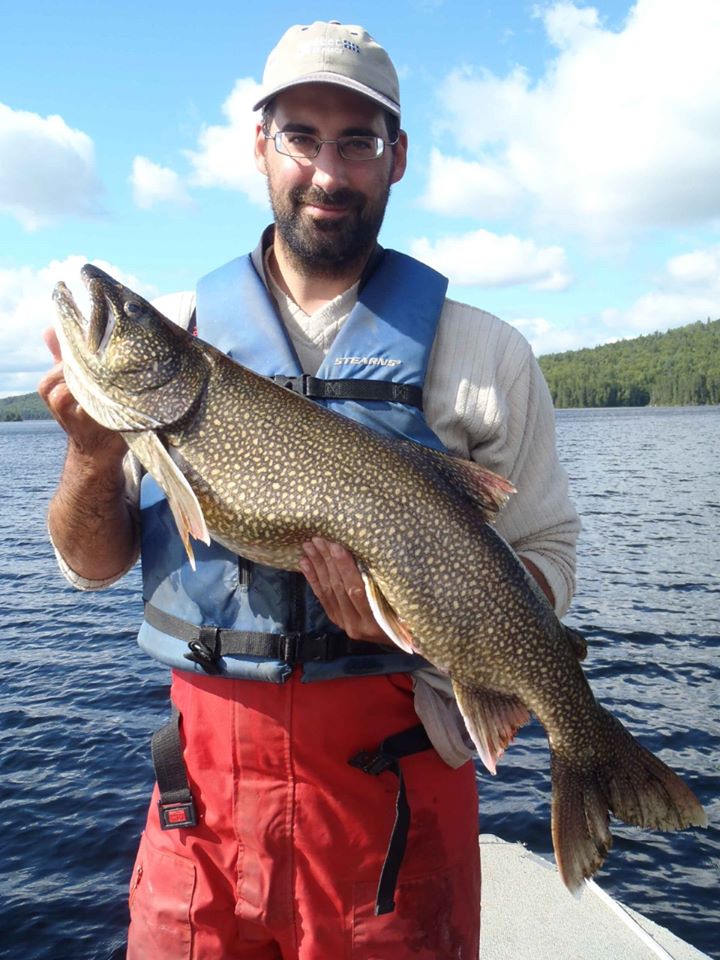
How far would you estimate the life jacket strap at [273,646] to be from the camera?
11.1 feet

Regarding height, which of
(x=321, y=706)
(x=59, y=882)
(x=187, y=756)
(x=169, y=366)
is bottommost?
(x=59, y=882)

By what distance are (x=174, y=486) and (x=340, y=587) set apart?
2.46 ft

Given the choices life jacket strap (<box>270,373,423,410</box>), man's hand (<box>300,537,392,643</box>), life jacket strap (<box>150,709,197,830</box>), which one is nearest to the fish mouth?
life jacket strap (<box>270,373,423,410</box>)

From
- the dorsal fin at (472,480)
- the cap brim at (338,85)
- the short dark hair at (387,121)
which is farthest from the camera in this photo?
the short dark hair at (387,121)

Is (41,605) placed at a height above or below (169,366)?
below

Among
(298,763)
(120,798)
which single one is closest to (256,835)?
(298,763)

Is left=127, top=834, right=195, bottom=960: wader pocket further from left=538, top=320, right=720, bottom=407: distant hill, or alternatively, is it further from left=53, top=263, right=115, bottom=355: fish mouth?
left=538, top=320, right=720, bottom=407: distant hill

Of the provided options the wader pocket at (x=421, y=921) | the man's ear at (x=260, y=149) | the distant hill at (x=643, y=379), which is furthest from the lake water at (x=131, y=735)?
the distant hill at (x=643, y=379)

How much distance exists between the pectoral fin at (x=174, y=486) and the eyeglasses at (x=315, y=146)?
1377 mm

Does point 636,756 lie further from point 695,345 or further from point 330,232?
point 695,345

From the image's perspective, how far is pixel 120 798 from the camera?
9.30 metres

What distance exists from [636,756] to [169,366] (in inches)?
96.6

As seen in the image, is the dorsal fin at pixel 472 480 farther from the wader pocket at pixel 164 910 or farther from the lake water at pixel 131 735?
the lake water at pixel 131 735

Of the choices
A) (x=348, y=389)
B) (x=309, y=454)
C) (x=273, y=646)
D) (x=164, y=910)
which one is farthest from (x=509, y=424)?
(x=164, y=910)
